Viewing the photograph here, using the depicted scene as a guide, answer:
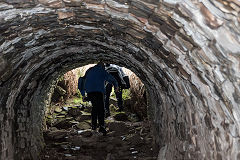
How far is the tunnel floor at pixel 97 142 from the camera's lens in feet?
21.1

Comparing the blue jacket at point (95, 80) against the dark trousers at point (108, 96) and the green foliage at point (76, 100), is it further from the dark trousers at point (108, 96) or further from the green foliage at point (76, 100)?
the green foliage at point (76, 100)

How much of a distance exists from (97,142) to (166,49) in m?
5.07

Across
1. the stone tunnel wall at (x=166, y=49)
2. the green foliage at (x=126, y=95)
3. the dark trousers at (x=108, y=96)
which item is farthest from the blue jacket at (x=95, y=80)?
the green foliage at (x=126, y=95)

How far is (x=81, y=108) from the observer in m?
11.6

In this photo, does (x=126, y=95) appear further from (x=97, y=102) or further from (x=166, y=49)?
(x=166, y=49)

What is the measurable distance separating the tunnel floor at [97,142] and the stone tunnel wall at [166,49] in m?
1.60

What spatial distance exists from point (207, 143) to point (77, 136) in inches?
218

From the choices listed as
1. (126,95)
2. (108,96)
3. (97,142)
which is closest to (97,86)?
(97,142)

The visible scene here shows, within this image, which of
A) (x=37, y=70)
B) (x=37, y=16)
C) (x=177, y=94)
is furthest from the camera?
(x=37, y=70)

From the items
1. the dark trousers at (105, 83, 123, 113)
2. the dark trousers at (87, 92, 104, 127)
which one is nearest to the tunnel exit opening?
the dark trousers at (105, 83, 123, 113)

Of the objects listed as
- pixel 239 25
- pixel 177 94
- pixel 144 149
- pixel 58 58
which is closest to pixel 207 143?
pixel 177 94

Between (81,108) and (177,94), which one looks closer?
(177,94)

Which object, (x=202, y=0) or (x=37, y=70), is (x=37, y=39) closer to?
(x=37, y=70)

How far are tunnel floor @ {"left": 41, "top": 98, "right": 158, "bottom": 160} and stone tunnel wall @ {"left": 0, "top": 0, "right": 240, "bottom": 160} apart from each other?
160 cm
